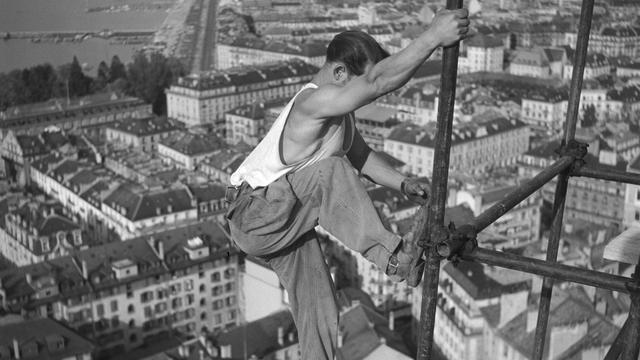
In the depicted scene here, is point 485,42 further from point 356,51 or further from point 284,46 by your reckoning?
point 356,51

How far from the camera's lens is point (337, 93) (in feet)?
9.64

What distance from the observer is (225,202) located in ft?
18.3

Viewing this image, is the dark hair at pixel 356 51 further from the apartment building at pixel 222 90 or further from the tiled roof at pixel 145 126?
the apartment building at pixel 222 90

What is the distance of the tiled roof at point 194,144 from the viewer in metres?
30.3

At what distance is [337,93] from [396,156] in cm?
2795

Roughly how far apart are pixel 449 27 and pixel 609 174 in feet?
4.72

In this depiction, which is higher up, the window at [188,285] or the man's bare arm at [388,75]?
the man's bare arm at [388,75]

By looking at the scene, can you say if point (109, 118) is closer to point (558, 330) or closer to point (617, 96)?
point (617, 96)

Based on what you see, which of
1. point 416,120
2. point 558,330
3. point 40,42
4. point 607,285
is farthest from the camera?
point 40,42

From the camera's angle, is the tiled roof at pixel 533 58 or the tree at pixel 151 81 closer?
the tree at pixel 151 81

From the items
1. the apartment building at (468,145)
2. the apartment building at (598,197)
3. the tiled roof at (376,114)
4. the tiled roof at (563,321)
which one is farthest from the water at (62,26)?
the tiled roof at (563,321)

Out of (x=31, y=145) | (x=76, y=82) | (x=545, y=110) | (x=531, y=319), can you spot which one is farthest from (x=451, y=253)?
(x=76, y=82)

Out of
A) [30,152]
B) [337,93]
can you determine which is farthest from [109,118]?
[337,93]

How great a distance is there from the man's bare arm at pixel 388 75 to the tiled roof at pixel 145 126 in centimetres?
3076
